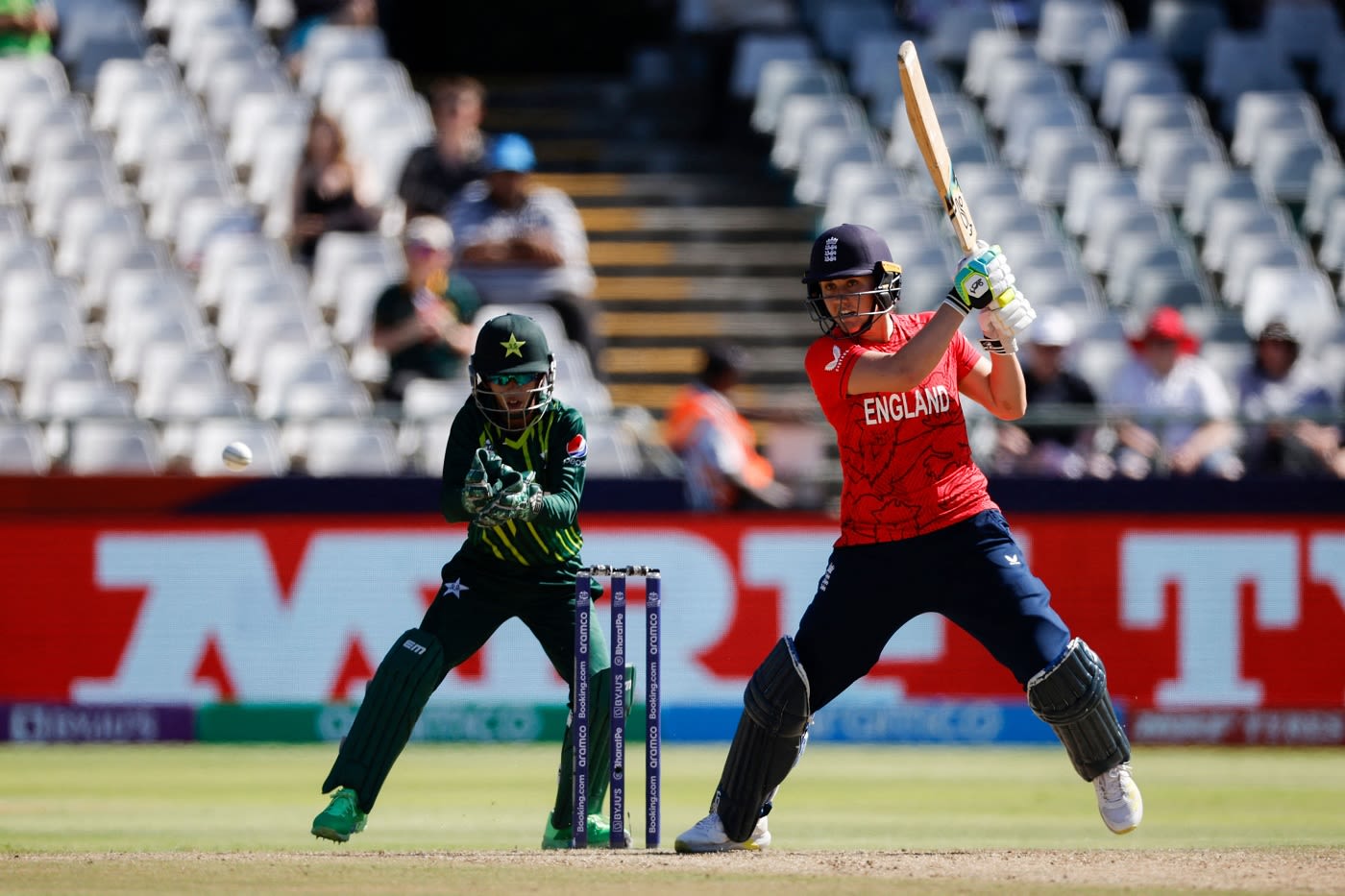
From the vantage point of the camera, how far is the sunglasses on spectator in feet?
23.9

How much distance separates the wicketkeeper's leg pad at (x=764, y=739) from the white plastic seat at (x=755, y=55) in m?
11.1

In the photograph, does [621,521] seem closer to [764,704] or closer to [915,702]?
[915,702]

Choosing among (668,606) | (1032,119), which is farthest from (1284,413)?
(1032,119)

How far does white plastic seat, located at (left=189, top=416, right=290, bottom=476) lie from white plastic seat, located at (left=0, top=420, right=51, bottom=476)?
0.85 m

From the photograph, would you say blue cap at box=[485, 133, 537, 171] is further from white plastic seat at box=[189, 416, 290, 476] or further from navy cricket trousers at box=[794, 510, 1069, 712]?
navy cricket trousers at box=[794, 510, 1069, 712]

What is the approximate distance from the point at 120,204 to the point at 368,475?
184 inches

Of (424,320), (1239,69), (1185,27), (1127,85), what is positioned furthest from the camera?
(1185,27)

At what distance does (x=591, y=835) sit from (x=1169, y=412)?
6347mm

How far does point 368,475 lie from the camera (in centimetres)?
1238

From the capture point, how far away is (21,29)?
16.8 meters

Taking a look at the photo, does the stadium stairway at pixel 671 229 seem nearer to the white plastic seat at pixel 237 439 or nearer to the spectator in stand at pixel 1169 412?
the spectator in stand at pixel 1169 412

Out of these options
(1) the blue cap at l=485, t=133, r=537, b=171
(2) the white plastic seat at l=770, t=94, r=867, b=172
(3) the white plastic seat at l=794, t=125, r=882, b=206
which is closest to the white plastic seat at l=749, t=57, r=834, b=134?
(2) the white plastic seat at l=770, t=94, r=867, b=172

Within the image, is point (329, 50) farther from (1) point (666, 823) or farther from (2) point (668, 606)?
(1) point (666, 823)

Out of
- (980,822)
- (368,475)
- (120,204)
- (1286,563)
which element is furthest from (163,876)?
(120,204)
